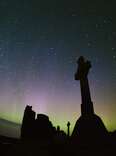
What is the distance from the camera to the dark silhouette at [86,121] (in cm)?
2573

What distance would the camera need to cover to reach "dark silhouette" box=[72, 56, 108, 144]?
25734 millimetres

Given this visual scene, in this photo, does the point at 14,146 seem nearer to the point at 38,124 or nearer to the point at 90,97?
the point at 38,124

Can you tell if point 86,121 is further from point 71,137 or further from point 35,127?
point 35,127

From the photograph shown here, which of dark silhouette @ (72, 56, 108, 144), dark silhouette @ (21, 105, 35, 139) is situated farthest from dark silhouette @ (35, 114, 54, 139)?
dark silhouette @ (72, 56, 108, 144)

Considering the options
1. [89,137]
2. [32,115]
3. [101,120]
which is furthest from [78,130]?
[32,115]

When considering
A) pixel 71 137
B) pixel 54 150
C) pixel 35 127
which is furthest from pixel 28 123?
pixel 54 150

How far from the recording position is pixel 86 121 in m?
27.8

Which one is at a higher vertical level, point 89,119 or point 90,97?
point 90,97

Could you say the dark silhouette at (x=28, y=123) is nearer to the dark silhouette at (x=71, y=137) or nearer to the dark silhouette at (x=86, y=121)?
the dark silhouette at (x=71, y=137)

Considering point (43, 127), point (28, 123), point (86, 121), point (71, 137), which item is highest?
point (86, 121)

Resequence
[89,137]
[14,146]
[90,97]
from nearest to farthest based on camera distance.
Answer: [14,146], [89,137], [90,97]

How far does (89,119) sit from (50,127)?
445cm

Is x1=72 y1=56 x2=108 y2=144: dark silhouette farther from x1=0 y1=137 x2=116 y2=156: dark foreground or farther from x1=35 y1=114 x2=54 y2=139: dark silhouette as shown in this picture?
x1=0 y1=137 x2=116 y2=156: dark foreground

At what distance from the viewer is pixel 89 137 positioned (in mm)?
25750
